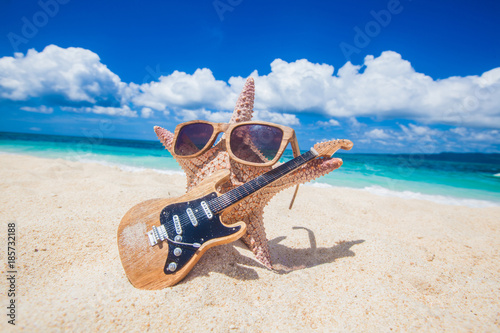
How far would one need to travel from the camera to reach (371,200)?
539 cm

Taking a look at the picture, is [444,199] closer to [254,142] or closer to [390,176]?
[390,176]

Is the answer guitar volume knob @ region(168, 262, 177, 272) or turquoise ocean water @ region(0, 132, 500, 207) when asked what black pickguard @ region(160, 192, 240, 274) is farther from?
turquoise ocean water @ region(0, 132, 500, 207)

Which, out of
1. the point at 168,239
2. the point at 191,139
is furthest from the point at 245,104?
the point at 168,239

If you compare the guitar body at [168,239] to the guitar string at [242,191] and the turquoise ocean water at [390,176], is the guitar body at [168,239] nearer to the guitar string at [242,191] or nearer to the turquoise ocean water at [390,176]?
the guitar string at [242,191]

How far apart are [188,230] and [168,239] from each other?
0.48 ft

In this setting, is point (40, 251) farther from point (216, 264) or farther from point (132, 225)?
point (216, 264)

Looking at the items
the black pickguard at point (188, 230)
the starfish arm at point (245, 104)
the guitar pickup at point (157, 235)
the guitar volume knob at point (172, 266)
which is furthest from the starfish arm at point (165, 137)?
the guitar volume knob at point (172, 266)

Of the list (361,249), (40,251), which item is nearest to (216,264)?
(40,251)

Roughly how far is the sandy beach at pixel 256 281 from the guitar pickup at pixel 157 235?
307 millimetres

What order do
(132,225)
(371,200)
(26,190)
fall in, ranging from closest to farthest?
(132,225)
(26,190)
(371,200)

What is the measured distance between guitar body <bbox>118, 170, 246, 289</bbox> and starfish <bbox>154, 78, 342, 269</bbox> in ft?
1.00

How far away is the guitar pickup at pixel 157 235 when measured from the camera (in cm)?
155

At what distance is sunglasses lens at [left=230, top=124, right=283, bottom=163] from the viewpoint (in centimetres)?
216

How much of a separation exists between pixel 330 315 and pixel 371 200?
15.0 ft
